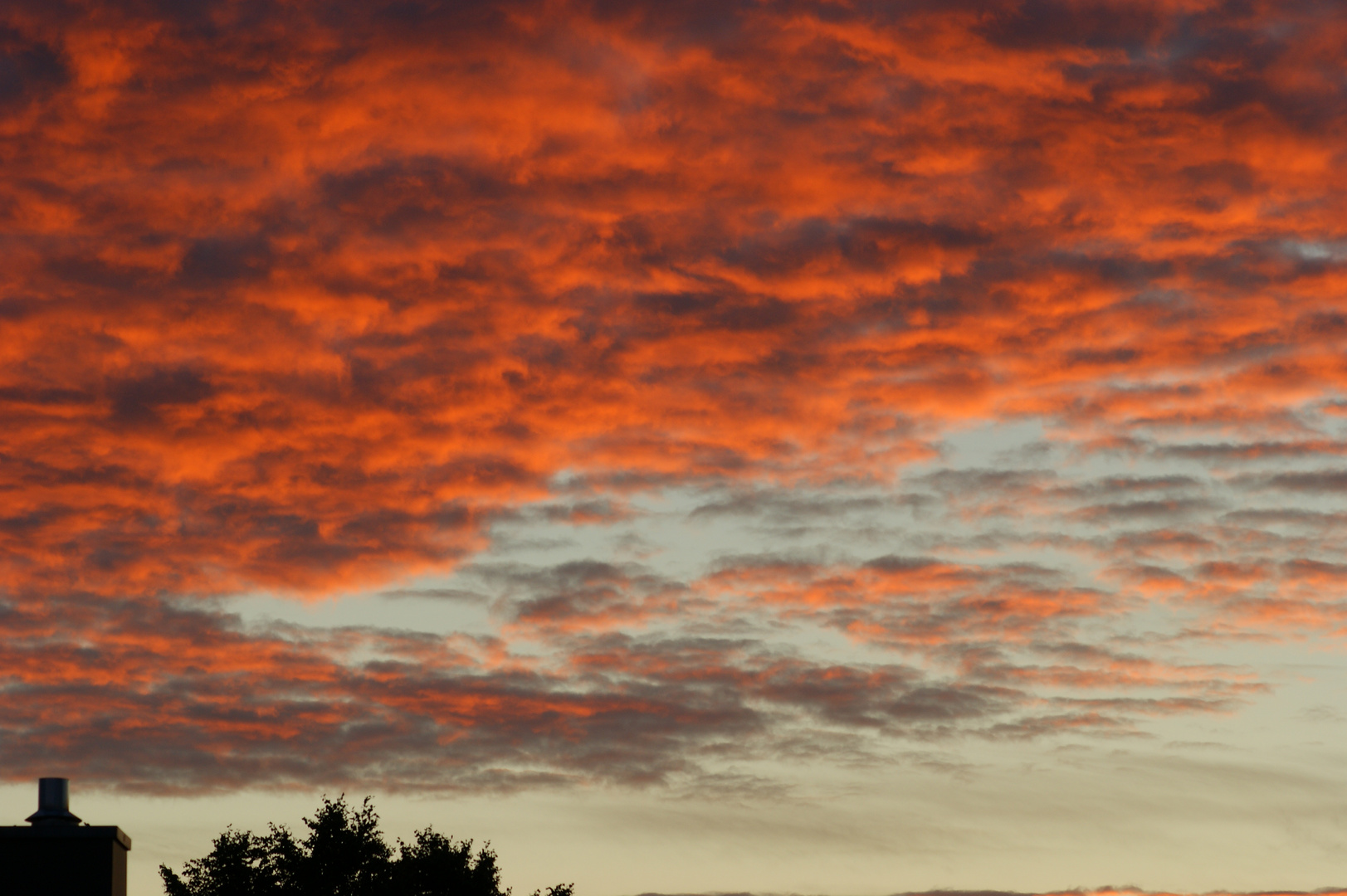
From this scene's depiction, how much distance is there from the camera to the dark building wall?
4603cm

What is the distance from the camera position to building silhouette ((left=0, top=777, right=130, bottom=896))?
46.1 m

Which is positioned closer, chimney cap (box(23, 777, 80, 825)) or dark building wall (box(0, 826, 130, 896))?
dark building wall (box(0, 826, 130, 896))

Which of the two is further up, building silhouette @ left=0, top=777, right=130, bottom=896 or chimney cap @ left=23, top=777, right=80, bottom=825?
chimney cap @ left=23, top=777, right=80, bottom=825

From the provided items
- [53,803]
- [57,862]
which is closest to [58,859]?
[57,862]

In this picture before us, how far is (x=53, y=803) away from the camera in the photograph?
47.9 m

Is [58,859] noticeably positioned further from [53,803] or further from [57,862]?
[53,803]

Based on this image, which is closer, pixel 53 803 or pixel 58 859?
pixel 58 859

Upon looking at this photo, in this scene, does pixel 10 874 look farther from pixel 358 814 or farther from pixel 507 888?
pixel 507 888

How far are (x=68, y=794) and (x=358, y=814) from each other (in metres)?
27.4

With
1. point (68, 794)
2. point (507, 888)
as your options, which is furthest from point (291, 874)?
point (68, 794)

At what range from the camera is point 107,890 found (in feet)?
152

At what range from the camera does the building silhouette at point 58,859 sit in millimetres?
46062

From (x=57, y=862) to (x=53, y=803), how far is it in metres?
2.09

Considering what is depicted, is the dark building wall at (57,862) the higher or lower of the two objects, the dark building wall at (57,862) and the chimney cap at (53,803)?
the lower
